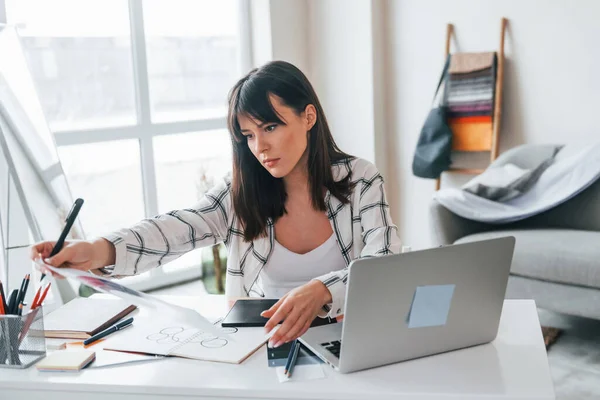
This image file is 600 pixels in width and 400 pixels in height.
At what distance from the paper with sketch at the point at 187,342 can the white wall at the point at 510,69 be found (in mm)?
2496

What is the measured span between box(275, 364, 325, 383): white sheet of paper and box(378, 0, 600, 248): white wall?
8.39 feet

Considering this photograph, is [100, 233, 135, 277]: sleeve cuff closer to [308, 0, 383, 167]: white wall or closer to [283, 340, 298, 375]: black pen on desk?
[283, 340, 298, 375]: black pen on desk

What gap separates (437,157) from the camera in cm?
363

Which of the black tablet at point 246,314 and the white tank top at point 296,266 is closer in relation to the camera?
the black tablet at point 246,314

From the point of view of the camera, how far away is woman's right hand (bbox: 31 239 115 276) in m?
1.24

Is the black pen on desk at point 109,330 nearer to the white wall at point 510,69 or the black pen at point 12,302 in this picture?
the black pen at point 12,302

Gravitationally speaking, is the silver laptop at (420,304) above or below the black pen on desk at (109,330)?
above

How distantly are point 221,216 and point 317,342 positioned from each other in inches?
23.1

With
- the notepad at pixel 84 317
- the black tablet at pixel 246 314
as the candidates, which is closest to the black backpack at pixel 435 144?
the black tablet at pixel 246 314

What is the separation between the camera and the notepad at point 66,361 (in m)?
1.13

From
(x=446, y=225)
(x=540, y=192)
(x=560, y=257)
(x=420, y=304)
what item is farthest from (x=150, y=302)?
(x=540, y=192)

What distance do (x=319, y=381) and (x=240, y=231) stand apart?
0.69 m

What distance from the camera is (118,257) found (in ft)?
4.56

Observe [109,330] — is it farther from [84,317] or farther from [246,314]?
[246,314]
